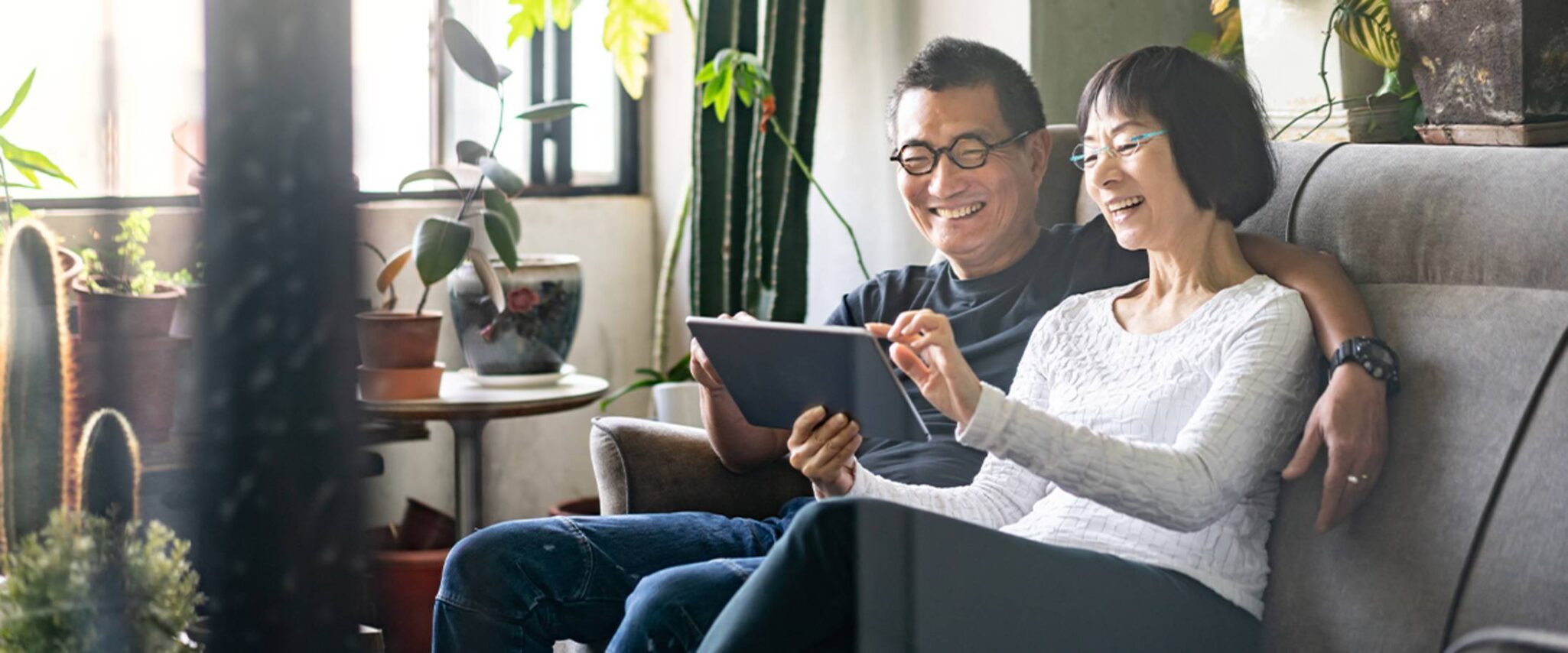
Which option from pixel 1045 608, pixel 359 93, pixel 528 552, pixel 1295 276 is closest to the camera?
pixel 359 93

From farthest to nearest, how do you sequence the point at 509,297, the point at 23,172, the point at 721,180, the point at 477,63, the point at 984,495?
the point at 721,180, the point at 509,297, the point at 477,63, the point at 984,495, the point at 23,172

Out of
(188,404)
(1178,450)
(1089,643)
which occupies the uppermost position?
(188,404)

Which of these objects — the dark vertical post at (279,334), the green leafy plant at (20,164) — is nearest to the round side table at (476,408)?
the green leafy plant at (20,164)

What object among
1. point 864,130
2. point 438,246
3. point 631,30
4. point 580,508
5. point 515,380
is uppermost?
point 631,30

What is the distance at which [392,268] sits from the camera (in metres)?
0.57

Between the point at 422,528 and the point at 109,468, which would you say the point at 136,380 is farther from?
the point at 422,528

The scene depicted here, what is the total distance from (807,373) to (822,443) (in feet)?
0.35

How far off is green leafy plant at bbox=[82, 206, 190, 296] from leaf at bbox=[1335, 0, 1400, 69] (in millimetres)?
1408

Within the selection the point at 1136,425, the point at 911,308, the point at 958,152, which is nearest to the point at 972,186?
the point at 958,152

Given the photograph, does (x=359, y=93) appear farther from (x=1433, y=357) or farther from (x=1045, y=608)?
(x=1433, y=357)

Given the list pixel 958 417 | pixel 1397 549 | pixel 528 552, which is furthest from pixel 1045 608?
pixel 528 552

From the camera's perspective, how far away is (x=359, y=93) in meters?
0.30

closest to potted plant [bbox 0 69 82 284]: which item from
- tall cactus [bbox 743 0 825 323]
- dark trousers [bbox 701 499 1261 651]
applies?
dark trousers [bbox 701 499 1261 651]

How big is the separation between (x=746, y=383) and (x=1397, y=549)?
0.55m
